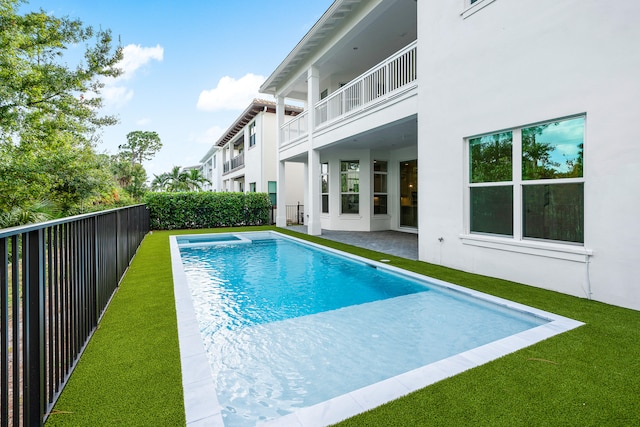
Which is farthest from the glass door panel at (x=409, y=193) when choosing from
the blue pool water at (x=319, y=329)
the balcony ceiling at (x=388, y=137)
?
the blue pool water at (x=319, y=329)

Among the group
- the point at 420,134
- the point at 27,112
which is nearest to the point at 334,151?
the point at 420,134

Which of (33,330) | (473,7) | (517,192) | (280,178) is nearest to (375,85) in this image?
(473,7)

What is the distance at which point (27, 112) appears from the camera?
11.7 meters

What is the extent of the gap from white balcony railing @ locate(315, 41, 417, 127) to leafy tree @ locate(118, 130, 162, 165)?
1562 inches

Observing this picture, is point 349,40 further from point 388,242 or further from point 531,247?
point 531,247

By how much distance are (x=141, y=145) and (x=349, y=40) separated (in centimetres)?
4221

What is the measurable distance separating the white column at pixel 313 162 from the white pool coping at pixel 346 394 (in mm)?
9076

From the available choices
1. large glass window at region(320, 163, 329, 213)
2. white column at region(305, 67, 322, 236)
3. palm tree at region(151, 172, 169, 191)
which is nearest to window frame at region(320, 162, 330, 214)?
large glass window at region(320, 163, 329, 213)

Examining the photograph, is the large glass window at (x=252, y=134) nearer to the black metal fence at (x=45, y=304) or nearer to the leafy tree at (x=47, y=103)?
the leafy tree at (x=47, y=103)

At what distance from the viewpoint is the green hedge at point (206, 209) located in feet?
50.4

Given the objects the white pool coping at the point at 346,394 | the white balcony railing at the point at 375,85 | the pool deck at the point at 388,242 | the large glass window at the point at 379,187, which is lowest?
the white pool coping at the point at 346,394

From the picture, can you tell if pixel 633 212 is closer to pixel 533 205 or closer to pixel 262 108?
pixel 533 205

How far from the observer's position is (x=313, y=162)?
1298cm

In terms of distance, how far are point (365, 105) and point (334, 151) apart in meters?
4.73
